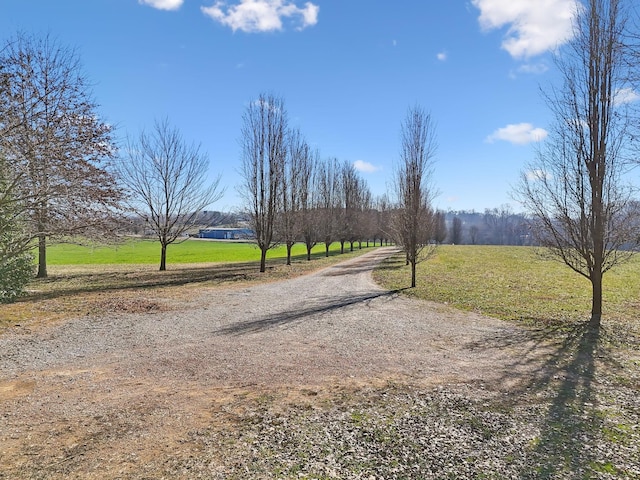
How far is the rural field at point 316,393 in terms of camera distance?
359cm

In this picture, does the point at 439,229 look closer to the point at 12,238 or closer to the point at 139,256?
the point at 139,256

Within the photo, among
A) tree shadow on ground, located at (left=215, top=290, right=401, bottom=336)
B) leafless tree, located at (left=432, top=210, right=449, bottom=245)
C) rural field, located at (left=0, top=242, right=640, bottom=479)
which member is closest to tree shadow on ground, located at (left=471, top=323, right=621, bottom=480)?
rural field, located at (left=0, top=242, right=640, bottom=479)

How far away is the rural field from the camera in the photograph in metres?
3.59

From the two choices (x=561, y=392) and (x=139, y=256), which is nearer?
(x=561, y=392)

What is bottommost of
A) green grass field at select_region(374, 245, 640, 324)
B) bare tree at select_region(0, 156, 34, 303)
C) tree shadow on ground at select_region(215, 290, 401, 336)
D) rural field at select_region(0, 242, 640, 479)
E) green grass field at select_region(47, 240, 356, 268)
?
green grass field at select_region(47, 240, 356, 268)

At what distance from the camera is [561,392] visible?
5242 millimetres

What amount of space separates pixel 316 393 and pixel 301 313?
545cm

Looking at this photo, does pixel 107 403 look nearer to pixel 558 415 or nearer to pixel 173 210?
pixel 558 415

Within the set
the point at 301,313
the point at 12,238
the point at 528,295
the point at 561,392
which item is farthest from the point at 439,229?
Result: the point at 12,238

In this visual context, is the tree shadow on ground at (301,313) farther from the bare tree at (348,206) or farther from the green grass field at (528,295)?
the bare tree at (348,206)

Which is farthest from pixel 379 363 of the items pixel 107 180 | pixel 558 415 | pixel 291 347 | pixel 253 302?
pixel 107 180

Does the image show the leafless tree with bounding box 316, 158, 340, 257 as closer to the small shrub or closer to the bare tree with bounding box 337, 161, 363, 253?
the bare tree with bounding box 337, 161, 363, 253

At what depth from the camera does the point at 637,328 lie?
9.07m

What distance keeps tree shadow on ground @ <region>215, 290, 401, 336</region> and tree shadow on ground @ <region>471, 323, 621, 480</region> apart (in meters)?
4.72
